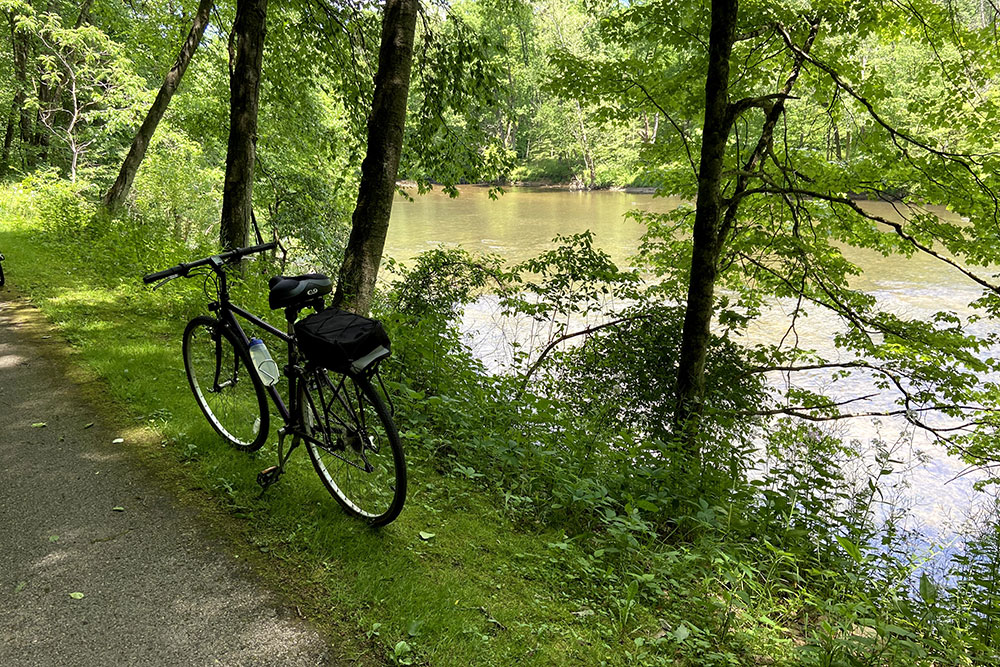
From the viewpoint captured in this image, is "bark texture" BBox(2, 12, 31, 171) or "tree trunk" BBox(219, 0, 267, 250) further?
"bark texture" BBox(2, 12, 31, 171)

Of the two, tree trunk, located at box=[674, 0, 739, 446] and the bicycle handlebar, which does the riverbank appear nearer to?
tree trunk, located at box=[674, 0, 739, 446]

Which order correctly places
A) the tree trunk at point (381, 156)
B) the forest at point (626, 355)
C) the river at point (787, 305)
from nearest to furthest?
the forest at point (626, 355) → the tree trunk at point (381, 156) → the river at point (787, 305)

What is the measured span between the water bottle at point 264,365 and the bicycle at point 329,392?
0.04 feet

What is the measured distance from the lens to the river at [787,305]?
7.53 m

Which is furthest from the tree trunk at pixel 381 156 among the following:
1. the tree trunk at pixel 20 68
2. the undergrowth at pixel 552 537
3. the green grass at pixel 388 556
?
the tree trunk at pixel 20 68

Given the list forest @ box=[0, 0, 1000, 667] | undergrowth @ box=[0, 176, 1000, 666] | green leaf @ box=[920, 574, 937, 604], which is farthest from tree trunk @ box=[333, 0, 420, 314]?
green leaf @ box=[920, 574, 937, 604]

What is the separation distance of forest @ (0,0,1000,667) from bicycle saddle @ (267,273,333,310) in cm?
120

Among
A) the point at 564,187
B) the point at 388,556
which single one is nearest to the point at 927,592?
the point at 388,556

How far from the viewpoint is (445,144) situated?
8.05 m

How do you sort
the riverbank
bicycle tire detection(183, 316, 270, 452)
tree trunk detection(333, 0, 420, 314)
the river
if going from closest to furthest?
bicycle tire detection(183, 316, 270, 452), tree trunk detection(333, 0, 420, 314), the river, the riverbank

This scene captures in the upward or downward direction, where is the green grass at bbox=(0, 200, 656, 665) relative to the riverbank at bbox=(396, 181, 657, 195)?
downward

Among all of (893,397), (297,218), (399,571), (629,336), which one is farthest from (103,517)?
(893,397)

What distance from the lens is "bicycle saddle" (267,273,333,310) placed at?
2953 mm

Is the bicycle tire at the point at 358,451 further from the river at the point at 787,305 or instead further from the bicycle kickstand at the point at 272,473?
the river at the point at 787,305
